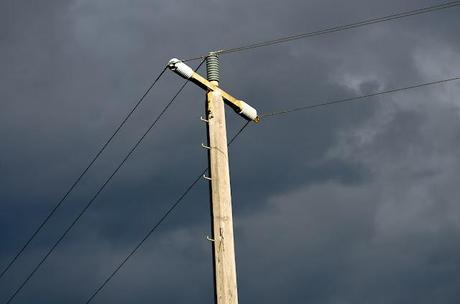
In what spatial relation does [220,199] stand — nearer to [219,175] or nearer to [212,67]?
[219,175]

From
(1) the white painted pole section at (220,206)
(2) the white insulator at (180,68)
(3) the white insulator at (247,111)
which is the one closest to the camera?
→ (1) the white painted pole section at (220,206)

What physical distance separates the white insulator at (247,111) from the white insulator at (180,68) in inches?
50.5

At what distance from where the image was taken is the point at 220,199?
1467cm

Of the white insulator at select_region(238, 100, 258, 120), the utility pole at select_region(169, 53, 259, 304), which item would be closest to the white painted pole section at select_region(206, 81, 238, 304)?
the utility pole at select_region(169, 53, 259, 304)

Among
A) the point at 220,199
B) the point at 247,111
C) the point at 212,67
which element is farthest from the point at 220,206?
the point at 212,67

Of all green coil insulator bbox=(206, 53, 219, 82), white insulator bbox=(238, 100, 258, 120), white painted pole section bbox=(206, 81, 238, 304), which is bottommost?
white painted pole section bbox=(206, 81, 238, 304)

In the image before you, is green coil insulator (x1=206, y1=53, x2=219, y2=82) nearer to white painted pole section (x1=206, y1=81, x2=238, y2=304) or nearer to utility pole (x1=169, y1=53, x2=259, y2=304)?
utility pole (x1=169, y1=53, x2=259, y2=304)

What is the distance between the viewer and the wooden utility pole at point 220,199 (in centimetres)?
1405

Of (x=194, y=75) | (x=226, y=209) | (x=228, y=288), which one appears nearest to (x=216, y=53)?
(x=194, y=75)

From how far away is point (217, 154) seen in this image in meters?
15.1

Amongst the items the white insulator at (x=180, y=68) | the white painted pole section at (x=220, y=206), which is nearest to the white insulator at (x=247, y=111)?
the white painted pole section at (x=220, y=206)

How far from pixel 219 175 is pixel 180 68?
7.17ft

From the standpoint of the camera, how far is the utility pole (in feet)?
46.2

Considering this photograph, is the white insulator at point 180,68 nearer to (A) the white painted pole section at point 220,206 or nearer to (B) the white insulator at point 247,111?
(A) the white painted pole section at point 220,206
